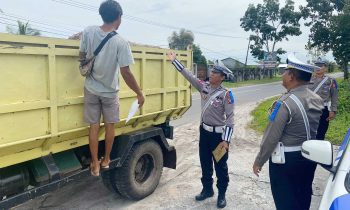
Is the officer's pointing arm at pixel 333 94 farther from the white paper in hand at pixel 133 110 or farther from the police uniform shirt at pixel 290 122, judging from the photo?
the white paper in hand at pixel 133 110

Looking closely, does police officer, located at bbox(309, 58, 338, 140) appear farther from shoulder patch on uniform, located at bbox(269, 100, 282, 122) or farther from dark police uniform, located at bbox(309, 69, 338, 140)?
shoulder patch on uniform, located at bbox(269, 100, 282, 122)

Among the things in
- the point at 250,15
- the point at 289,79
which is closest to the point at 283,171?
the point at 289,79

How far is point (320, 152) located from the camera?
257cm

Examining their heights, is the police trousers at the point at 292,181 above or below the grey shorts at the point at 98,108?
below

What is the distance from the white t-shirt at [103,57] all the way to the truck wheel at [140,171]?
1.13 metres

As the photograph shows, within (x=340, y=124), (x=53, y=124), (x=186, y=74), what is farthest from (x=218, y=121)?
(x=340, y=124)

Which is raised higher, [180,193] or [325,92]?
[325,92]

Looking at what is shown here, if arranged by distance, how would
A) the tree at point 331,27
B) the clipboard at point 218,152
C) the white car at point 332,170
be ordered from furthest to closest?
the tree at point 331,27 → the clipboard at point 218,152 → the white car at point 332,170

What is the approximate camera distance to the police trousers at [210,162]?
4492 mm

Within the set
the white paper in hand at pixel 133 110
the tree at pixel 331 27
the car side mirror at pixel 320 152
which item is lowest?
the car side mirror at pixel 320 152

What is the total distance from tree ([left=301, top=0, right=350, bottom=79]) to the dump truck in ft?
68.5

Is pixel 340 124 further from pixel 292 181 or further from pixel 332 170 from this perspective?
pixel 332 170

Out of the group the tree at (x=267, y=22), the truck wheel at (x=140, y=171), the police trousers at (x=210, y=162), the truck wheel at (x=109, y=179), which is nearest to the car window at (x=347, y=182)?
the police trousers at (x=210, y=162)

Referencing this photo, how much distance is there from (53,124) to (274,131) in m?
1.98
